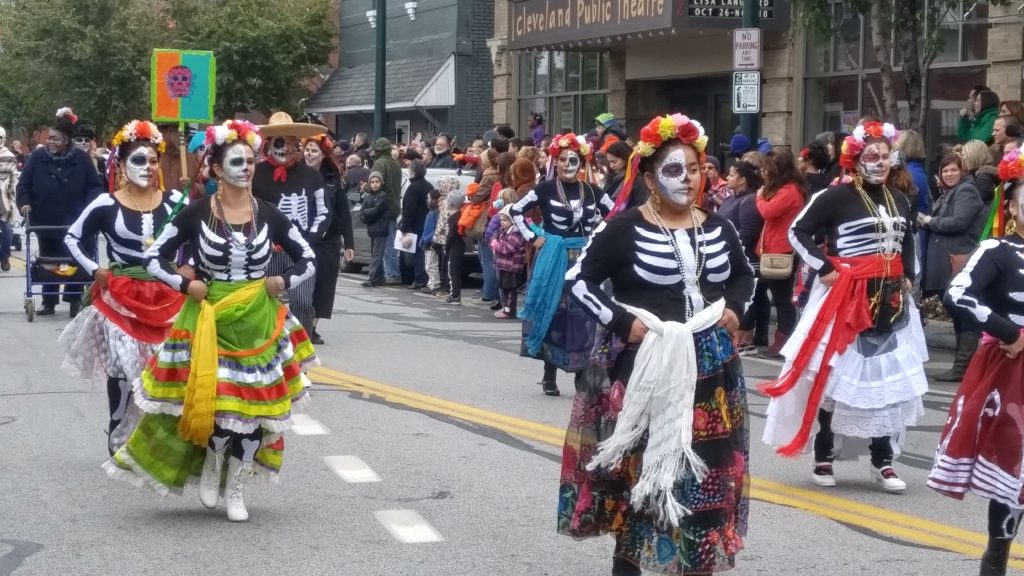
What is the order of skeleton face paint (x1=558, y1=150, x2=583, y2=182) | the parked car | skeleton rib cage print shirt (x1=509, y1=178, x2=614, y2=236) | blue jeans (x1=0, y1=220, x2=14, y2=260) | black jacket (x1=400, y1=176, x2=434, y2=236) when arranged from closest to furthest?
skeleton rib cage print shirt (x1=509, y1=178, x2=614, y2=236) < skeleton face paint (x1=558, y1=150, x2=583, y2=182) < black jacket (x1=400, y1=176, x2=434, y2=236) < the parked car < blue jeans (x1=0, y1=220, x2=14, y2=260)

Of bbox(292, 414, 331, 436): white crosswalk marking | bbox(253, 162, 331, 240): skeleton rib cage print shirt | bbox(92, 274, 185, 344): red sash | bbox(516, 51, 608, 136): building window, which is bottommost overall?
bbox(292, 414, 331, 436): white crosswalk marking

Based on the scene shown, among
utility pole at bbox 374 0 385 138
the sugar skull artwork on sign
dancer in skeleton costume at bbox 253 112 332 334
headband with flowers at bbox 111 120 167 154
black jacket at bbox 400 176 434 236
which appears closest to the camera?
headband with flowers at bbox 111 120 167 154

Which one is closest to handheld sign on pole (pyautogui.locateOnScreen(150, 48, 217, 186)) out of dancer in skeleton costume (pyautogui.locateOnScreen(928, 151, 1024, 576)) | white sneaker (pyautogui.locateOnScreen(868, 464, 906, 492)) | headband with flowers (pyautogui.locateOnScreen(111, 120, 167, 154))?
headband with flowers (pyautogui.locateOnScreen(111, 120, 167, 154))

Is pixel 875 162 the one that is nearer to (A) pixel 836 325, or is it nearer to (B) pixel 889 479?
(A) pixel 836 325

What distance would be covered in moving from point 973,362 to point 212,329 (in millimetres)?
3398

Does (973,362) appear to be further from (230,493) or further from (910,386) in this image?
(230,493)

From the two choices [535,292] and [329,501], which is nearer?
[329,501]

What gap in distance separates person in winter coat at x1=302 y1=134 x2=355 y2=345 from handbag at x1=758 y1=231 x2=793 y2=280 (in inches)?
148

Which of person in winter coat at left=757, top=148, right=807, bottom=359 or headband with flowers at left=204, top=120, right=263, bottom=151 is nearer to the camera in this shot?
headband with flowers at left=204, top=120, right=263, bottom=151

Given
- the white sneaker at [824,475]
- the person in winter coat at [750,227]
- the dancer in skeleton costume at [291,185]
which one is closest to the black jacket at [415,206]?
the person in winter coat at [750,227]

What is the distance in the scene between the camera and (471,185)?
1834 centimetres

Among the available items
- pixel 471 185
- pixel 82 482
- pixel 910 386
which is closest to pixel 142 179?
pixel 82 482

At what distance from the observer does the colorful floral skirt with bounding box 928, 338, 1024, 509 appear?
5801 millimetres

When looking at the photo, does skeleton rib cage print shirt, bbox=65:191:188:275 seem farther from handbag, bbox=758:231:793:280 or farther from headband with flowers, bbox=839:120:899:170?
handbag, bbox=758:231:793:280
